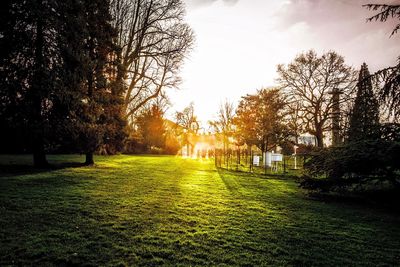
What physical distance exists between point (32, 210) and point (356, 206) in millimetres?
8444

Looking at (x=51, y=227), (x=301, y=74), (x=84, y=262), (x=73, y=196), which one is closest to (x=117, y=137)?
(x=73, y=196)

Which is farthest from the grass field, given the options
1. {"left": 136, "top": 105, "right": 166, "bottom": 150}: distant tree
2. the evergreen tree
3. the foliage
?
{"left": 136, "top": 105, "right": 166, "bottom": 150}: distant tree

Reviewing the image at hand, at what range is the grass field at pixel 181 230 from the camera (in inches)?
124

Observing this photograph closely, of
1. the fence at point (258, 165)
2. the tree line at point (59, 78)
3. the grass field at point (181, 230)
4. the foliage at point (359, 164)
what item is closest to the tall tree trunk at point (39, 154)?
the tree line at point (59, 78)

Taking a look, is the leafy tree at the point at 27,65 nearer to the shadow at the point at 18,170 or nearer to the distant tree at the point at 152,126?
the shadow at the point at 18,170

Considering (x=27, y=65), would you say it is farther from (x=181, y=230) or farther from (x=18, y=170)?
(x=181, y=230)

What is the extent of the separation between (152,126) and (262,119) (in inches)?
713

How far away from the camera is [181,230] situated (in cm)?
418

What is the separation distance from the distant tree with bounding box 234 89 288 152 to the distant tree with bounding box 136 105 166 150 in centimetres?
1239

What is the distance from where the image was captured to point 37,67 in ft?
34.2

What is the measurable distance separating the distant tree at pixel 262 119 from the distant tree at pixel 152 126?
1239cm

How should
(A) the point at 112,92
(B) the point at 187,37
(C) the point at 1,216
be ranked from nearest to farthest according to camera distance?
(C) the point at 1,216, (A) the point at 112,92, (B) the point at 187,37

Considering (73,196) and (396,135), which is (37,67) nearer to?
(73,196)

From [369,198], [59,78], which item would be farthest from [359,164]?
[59,78]
